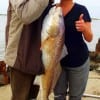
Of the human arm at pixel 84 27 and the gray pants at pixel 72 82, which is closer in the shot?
the human arm at pixel 84 27

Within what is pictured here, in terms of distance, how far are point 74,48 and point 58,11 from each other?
0.46 metres

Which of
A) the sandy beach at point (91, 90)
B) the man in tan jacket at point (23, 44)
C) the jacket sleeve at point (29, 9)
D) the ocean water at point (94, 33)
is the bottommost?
the sandy beach at point (91, 90)

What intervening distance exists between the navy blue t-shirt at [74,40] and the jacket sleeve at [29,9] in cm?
42

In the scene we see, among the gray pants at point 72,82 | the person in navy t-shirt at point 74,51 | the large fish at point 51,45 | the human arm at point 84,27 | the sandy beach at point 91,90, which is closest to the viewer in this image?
the large fish at point 51,45

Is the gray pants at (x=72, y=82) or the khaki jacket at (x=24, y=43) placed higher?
the khaki jacket at (x=24, y=43)

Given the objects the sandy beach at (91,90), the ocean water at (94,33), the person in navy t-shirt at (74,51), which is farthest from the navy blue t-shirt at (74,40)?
the ocean water at (94,33)

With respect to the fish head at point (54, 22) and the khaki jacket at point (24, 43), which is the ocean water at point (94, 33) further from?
the fish head at point (54, 22)

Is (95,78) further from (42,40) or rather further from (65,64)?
(42,40)

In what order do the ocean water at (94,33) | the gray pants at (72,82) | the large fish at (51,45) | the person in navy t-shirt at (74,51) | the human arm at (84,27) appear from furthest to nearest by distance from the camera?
1. the ocean water at (94,33)
2. the gray pants at (72,82)
3. the person in navy t-shirt at (74,51)
4. the human arm at (84,27)
5. the large fish at (51,45)

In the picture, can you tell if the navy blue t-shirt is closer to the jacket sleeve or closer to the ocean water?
the jacket sleeve

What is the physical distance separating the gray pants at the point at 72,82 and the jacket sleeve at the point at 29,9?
725 millimetres

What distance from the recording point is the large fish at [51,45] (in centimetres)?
270

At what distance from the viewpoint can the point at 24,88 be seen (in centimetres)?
291

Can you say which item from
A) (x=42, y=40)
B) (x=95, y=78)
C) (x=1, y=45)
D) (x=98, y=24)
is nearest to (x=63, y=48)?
(x=42, y=40)
